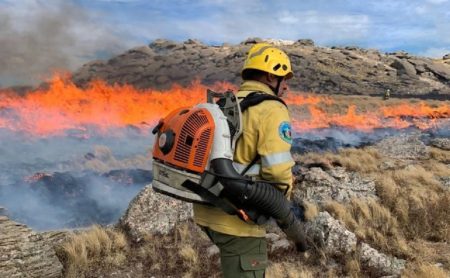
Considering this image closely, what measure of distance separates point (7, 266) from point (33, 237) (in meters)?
0.52

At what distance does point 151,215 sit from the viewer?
7.98 metres

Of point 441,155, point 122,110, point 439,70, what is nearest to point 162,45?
point 122,110

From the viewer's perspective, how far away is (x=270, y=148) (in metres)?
2.67

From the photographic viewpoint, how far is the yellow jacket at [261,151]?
106 inches

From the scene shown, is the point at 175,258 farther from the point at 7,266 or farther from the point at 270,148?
the point at 270,148

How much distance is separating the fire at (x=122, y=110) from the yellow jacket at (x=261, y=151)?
22.7 metres

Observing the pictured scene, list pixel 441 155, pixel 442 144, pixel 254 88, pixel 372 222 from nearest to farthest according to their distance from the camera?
1. pixel 254 88
2. pixel 372 222
3. pixel 441 155
4. pixel 442 144

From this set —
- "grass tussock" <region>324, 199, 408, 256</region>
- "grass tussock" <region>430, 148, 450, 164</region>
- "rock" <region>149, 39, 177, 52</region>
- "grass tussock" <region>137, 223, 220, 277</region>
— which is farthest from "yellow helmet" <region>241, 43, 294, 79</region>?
"rock" <region>149, 39, 177, 52</region>

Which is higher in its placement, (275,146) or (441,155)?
(275,146)

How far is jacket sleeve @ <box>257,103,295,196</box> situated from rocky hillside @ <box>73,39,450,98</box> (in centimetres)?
4566

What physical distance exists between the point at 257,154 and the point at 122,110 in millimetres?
38607

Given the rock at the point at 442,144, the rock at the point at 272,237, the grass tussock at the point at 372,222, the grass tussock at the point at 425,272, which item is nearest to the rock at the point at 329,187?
the grass tussock at the point at 372,222

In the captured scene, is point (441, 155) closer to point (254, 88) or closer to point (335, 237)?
point (335, 237)

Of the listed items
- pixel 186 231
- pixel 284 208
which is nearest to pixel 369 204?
pixel 186 231
